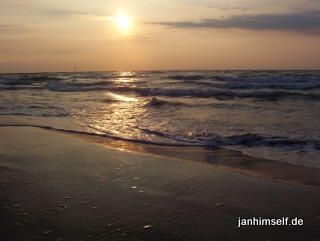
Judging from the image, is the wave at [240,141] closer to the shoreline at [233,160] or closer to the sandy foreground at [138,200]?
the shoreline at [233,160]

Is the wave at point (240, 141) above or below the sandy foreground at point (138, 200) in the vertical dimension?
above

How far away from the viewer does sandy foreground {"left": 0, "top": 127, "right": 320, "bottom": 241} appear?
2.89m

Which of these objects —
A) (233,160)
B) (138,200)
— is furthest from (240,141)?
(138,200)

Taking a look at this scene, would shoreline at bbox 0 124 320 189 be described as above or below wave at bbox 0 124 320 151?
below

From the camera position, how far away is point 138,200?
3594 millimetres

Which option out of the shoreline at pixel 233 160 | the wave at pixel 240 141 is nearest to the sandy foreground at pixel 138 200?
the shoreline at pixel 233 160

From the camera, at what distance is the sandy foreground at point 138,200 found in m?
2.89

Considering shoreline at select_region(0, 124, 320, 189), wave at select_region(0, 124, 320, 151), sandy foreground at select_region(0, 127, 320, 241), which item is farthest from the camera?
wave at select_region(0, 124, 320, 151)

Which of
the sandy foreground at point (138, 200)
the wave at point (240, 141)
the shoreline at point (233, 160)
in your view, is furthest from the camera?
the wave at point (240, 141)

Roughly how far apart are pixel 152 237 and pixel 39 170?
7.83 feet

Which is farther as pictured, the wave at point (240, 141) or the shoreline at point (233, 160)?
the wave at point (240, 141)

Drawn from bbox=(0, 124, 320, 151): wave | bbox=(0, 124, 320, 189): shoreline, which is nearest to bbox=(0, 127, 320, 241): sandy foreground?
bbox=(0, 124, 320, 189): shoreline

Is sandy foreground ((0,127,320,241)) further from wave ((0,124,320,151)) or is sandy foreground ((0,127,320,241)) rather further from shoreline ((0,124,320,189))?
wave ((0,124,320,151))

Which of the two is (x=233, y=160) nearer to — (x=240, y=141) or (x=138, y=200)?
(x=240, y=141)
